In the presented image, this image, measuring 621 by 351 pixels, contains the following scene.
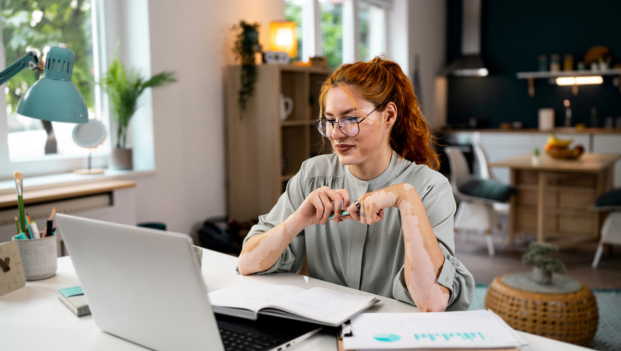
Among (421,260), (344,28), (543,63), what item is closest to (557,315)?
(421,260)

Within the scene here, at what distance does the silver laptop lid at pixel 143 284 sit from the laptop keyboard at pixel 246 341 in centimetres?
9

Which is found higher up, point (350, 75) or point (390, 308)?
point (350, 75)

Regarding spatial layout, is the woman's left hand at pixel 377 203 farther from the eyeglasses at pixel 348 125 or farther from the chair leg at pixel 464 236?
the chair leg at pixel 464 236

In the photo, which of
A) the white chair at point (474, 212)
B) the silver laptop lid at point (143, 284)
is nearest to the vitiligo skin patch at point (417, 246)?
the silver laptop lid at point (143, 284)

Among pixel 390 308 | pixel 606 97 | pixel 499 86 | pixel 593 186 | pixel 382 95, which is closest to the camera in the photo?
pixel 390 308

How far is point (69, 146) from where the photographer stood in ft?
9.78

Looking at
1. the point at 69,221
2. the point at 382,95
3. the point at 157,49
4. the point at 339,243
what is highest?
the point at 157,49

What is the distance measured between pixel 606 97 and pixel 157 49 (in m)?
5.50

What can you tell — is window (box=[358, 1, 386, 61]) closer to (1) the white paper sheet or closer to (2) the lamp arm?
(2) the lamp arm

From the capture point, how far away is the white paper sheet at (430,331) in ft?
3.02

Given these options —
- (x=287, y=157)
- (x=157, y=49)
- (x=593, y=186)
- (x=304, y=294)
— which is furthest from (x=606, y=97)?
(x=304, y=294)

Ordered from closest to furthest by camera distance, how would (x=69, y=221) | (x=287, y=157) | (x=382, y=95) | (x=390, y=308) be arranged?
(x=69, y=221)
(x=390, y=308)
(x=382, y=95)
(x=287, y=157)

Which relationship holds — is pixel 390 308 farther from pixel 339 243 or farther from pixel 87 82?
pixel 87 82

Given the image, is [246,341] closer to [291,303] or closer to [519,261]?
[291,303]
